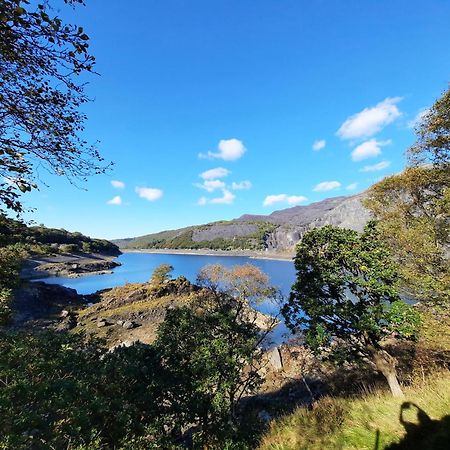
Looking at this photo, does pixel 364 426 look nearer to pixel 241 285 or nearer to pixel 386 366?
pixel 386 366

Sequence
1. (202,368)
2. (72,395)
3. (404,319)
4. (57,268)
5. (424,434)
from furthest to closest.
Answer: (57,268)
(202,368)
(404,319)
(72,395)
(424,434)

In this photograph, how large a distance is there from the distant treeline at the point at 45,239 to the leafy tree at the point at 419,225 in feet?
43.3

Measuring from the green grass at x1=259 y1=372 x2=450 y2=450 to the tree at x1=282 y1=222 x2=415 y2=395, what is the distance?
8.97 feet

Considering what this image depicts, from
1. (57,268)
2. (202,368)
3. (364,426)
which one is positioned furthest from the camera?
(57,268)

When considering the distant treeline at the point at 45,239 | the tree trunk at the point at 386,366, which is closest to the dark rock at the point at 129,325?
the distant treeline at the point at 45,239

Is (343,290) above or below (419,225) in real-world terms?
below

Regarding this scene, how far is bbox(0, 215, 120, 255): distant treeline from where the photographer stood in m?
5.68

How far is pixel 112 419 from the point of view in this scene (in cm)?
698

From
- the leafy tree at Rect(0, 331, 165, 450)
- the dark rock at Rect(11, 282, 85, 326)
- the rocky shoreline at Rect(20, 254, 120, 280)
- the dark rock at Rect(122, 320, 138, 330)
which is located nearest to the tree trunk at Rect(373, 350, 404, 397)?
the leafy tree at Rect(0, 331, 165, 450)

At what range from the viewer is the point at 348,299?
1210cm

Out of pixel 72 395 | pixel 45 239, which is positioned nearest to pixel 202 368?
pixel 72 395

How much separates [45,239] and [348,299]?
143744mm

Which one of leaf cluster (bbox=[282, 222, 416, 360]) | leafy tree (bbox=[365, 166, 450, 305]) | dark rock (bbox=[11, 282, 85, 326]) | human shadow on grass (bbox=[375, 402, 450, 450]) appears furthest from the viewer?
dark rock (bbox=[11, 282, 85, 326])

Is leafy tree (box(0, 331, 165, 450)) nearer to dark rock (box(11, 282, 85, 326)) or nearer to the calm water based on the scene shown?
the calm water
